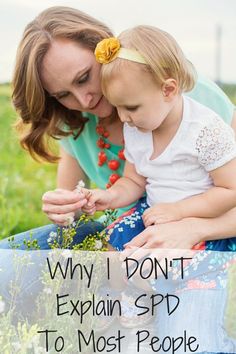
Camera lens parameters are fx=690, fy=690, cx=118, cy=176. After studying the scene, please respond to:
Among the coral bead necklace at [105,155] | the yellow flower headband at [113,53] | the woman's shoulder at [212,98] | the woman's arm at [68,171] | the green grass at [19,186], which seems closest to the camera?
the yellow flower headband at [113,53]

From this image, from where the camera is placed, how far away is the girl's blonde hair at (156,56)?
6.03 feet

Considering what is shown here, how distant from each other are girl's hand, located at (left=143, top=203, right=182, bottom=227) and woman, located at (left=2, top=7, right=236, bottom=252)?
3cm

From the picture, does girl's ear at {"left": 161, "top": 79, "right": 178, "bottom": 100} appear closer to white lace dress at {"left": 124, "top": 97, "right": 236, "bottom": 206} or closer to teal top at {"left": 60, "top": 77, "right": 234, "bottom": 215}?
white lace dress at {"left": 124, "top": 97, "right": 236, "bottom": 206}

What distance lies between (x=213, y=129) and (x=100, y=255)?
0.47m

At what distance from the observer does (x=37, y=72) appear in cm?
212

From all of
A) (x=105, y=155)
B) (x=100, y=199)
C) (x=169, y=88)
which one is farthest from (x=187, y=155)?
(x=105, y=155)

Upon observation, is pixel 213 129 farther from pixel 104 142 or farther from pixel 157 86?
pixel 104 142

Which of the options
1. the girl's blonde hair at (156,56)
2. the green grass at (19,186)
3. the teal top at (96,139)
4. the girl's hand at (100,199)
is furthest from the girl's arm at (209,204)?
the green grass at (19,186)

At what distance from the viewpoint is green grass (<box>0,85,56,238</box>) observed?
126 inches

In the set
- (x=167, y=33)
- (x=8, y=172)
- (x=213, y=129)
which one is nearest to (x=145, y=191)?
(x=213, y=129)

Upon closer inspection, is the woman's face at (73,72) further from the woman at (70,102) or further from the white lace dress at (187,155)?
the white lace dress at (187,155)

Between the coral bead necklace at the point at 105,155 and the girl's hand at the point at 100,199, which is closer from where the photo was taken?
the girl's hand at the point at 100,199

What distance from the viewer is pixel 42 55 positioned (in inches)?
83.4

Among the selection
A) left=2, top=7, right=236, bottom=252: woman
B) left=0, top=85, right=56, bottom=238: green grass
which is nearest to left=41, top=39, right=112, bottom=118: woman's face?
left=2, top=7, right=236, bottom=252: woman
